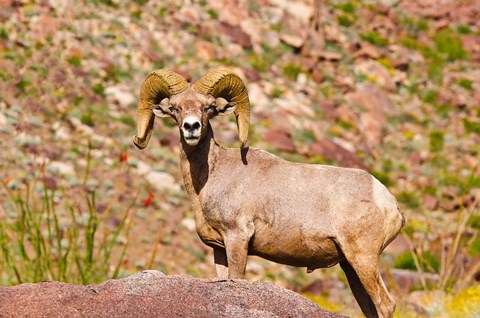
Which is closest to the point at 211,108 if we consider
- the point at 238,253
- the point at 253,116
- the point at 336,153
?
the point at 238,253

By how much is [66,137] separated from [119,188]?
2411mm

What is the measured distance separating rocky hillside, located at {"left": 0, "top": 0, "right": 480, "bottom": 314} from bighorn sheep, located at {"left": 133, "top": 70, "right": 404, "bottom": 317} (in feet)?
11.8

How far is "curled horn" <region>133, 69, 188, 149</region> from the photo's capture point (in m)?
7.68

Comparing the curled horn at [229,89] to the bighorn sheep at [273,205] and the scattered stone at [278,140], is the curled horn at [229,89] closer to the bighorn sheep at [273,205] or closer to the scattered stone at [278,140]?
the bighorn sheep at [273,205]

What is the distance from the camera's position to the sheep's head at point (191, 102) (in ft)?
24.1

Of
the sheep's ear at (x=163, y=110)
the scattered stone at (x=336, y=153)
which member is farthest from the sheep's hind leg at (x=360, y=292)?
the scattered stone at (x=336, y=153)

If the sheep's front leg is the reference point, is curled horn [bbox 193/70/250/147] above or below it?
above

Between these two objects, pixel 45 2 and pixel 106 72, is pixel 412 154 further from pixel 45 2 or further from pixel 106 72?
pixel 45 2

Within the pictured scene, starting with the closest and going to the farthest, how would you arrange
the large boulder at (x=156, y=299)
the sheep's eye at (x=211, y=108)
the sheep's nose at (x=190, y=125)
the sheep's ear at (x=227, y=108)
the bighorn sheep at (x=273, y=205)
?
1. the large boulder at (x=156, y=299)
2. the sheep's nose at (x=190, y=125)
3. the bighorn sheep at (x=273, y=205)
4. the sheep's eye at (x=211, y=108)
5. the sheep's ear at (x=227, y=108)

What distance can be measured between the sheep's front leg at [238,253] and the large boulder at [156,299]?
21.2 inches

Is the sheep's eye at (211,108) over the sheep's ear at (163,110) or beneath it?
over

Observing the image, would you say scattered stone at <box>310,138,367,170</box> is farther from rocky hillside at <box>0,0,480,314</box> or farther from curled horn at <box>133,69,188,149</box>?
curled horn at <box>133,69,188,149</box>

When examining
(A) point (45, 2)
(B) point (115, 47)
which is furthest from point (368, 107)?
(A) point (45, 2)

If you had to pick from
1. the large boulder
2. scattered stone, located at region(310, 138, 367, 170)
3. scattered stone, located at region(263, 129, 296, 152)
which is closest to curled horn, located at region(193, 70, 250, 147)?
the large boulder
